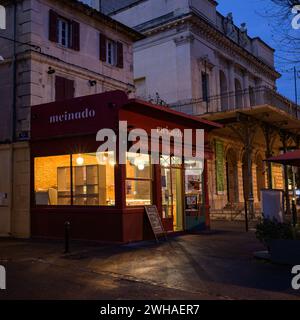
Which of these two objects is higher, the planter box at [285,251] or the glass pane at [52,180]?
the glass pane at [52,180]

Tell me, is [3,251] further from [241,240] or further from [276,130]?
[276,130]

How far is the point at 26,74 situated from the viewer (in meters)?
15.3

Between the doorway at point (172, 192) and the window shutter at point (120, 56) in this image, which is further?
the window shutter at point (120, 56)

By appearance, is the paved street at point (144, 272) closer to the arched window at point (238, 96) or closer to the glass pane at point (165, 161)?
the glass pane at point (165, 161)

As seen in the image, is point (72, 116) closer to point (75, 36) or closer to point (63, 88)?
point (63, 88)

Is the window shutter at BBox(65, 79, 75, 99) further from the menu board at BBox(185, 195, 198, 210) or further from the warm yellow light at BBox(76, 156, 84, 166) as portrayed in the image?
the menu board at BBox(185, 195, 198, 210)

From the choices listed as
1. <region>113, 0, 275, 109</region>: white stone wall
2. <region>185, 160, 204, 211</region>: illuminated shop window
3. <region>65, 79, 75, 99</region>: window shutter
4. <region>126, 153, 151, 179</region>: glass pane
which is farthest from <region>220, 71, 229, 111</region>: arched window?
<region>126, 153, 151, 179</region>: glass pane

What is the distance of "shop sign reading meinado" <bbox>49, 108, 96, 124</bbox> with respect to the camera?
13.5 meters

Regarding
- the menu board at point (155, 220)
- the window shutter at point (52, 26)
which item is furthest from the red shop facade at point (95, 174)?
the window shutter at point (52, 26)

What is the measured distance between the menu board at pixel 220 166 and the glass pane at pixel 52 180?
12.8 m

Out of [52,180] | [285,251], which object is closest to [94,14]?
[52,180]

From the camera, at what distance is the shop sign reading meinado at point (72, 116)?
13.5m

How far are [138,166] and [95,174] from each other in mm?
1424

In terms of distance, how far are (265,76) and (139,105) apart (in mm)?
23379
